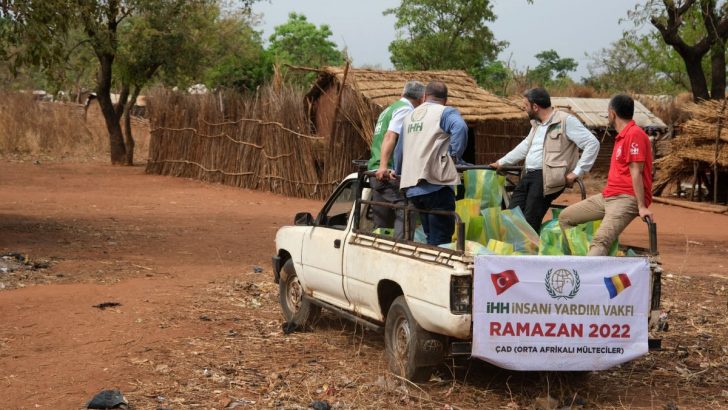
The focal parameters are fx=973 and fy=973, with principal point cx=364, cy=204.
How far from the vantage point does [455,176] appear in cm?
698

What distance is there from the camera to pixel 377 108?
18.9 meters

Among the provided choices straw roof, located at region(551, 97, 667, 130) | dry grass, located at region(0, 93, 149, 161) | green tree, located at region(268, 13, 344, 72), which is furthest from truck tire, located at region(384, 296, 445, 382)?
green tree, located at region(268, 13, 344, 72)

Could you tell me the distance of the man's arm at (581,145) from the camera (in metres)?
7.72

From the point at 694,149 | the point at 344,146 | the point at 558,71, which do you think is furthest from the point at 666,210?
the point at 558,71

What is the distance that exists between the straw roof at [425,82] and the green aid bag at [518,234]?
39.5 ft

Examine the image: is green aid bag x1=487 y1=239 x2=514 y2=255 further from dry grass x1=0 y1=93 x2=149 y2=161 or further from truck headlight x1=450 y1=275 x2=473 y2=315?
dry grass x1=0 y1=93 x2=149 y2=161

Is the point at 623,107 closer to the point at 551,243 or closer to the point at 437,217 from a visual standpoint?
the point at 551,243

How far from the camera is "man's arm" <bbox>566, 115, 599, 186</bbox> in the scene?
7723 mm

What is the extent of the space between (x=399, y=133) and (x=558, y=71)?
73687mm

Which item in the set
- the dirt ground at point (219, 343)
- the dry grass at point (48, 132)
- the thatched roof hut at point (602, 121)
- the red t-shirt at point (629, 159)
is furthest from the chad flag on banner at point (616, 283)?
the dry grass at point (48, 132)

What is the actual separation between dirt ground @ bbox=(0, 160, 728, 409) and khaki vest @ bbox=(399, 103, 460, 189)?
4.44ft

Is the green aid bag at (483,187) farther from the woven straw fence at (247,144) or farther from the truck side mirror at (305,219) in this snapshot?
the woven straw fence at (247,144)

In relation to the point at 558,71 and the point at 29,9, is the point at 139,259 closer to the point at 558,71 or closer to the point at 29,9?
the point at 29,9

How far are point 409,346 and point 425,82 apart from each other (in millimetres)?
15250
